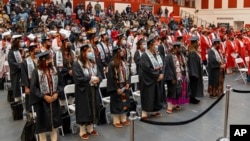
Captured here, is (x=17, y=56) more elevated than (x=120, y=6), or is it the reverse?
(x=120, y=6)

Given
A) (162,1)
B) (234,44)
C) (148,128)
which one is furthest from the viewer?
(162,1)

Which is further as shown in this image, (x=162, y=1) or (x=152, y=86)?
(x=162, y=1)

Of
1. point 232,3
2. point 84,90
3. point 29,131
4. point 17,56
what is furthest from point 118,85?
point 232,3

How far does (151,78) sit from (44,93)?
97.5 inches

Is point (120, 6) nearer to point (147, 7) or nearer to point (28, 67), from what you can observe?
point (147, 7)

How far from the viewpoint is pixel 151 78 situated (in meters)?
6.44

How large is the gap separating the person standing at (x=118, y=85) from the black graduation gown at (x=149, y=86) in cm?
46

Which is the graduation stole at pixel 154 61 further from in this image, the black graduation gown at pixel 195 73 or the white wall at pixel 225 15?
the white wall at pixel 225 15

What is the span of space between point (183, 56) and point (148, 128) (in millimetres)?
2164

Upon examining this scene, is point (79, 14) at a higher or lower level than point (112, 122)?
higher

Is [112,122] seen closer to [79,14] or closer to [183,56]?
[183,56]

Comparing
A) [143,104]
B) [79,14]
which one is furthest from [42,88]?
[79,14]

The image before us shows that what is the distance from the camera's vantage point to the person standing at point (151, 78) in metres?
6.40

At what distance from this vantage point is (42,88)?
196 inches
